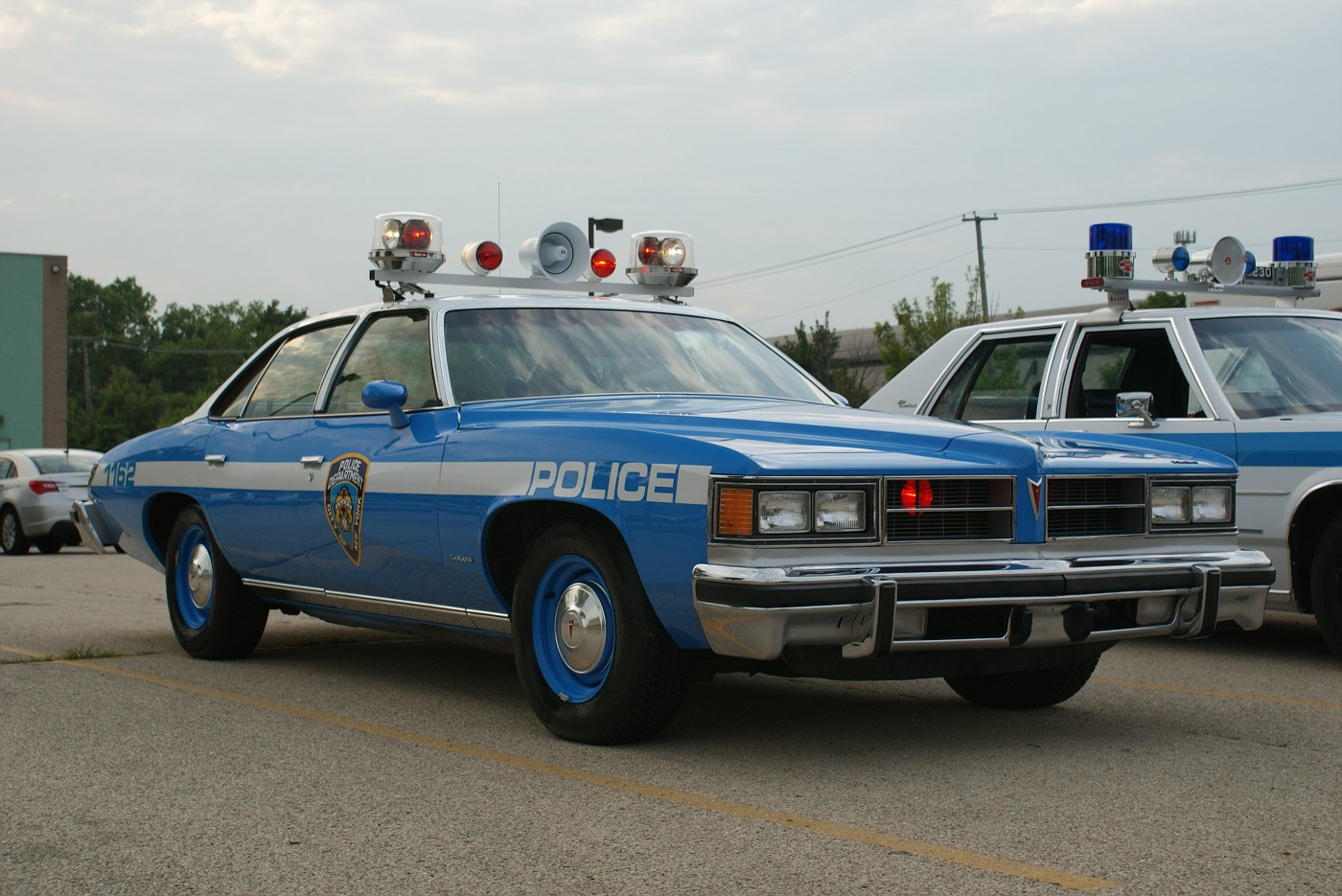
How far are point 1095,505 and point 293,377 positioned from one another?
386 cm

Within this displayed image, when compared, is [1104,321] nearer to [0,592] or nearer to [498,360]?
[498,360]

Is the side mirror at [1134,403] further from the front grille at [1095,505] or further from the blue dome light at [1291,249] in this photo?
the blue dome light at [1291,249]

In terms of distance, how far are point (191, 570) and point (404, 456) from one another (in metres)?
2.29

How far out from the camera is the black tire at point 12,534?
63.0 ft

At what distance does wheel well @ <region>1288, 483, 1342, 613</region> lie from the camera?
24.1 feet

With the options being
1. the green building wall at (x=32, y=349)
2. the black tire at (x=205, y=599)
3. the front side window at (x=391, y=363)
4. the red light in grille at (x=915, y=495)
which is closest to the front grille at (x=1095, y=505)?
the red light in grille at (x=915, y=495)

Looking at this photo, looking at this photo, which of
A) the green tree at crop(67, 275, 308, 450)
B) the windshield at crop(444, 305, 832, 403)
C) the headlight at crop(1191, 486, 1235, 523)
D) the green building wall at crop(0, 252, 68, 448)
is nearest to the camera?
the headlight at crop(1191, 486, 1235, 523)

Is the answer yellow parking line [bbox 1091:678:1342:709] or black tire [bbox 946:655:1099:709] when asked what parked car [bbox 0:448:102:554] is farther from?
black tire [bbox 946:655:1099:709]

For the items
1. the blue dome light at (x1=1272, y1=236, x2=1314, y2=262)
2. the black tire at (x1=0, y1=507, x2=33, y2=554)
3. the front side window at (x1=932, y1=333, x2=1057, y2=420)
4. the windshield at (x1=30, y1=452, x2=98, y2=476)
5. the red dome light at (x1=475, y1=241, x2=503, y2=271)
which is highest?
the blue dome light at (x1=1272, y1=236, x2=1314, y2=262)

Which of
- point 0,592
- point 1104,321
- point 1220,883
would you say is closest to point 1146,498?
point 1220,883

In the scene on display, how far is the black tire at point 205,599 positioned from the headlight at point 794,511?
3.61m

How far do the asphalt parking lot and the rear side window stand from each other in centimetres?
124

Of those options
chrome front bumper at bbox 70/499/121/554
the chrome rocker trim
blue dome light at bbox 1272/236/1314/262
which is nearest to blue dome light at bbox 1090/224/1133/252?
blue dome light at bbox 1272/236/1314/262

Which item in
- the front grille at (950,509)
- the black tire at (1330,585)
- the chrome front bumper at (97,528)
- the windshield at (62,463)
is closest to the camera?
the front grille at (950,509)
